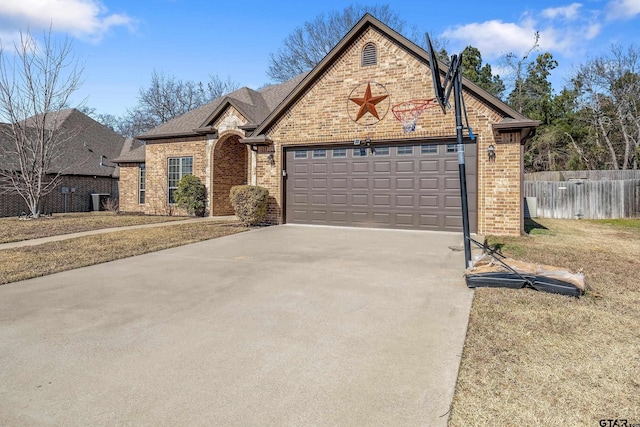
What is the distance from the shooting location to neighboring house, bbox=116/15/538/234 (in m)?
10.1

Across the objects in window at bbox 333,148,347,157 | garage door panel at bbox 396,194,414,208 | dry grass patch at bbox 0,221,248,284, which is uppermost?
window at bbox 333,148,347,157

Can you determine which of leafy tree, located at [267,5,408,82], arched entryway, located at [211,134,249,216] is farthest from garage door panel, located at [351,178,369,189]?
Answer: leafy tree, located at [267,5,408,82]

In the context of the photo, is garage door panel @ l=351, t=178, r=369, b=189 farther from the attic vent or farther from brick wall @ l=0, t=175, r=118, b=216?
brick wall @ l=0, t=175, r=118, b=216

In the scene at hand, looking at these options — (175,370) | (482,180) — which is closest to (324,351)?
(175,370)

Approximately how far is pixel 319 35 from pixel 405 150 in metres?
23.7

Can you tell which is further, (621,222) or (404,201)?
(621,222)

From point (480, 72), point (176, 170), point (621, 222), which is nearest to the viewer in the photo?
point (621, 222)

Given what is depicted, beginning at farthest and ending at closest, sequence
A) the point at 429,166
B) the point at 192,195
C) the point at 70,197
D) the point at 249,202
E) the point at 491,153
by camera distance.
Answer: the point at 70,197
the point at 192,195
the point at 249,202
the point at 429,166
the point at 491,153

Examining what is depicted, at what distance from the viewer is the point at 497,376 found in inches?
106

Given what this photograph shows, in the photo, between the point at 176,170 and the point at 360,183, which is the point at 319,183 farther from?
the point at 176,170

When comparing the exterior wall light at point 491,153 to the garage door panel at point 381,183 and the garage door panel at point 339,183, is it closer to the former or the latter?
the garage door panel at point 381,183

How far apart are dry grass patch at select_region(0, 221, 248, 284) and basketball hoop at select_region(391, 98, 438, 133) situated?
18.7 ft

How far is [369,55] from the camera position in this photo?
37.6ft

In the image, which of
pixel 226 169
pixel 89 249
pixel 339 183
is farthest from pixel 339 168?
pixel 226 169
